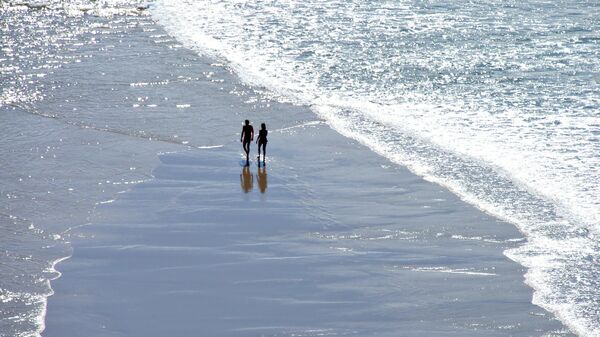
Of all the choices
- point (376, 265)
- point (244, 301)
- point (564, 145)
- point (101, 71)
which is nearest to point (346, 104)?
point (564, 145)

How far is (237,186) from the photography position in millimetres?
19672

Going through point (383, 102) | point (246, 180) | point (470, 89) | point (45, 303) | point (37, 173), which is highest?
point (470, 89)

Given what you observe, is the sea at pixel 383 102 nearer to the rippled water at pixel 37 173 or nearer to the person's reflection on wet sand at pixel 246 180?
the rippled water at pixel 37 173

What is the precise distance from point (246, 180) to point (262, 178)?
1.26 ft

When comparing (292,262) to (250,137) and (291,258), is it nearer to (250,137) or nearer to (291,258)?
(291,258)

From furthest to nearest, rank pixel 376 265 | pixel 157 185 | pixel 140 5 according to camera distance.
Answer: pixel 140 5 < pixel 157 185 < pixel 376 265

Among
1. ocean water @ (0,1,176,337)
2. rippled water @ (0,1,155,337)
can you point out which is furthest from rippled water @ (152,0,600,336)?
rippled water @ (0,1,155,337)

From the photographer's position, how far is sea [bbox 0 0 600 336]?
16594mm

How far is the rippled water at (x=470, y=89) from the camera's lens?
17844 mm

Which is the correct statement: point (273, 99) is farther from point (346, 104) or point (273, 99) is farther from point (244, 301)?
point (244, 301)

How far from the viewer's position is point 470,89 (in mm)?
28469

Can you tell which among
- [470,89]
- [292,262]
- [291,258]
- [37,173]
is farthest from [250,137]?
[470,89]

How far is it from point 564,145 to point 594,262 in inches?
269

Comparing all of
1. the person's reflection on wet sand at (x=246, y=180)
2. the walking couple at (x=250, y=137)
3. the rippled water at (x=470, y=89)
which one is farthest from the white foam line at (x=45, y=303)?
the rippled water at (x=470, y=89)
